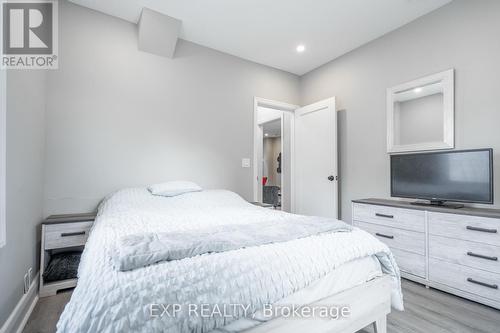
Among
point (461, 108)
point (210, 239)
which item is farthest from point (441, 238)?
point (210, 239)

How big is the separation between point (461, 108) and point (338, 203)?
5.62 ft

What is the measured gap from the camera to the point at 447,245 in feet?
6.42

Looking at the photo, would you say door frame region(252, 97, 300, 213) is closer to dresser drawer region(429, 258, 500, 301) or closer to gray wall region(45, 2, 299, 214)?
gray wall region(45, 2, 299, 214)

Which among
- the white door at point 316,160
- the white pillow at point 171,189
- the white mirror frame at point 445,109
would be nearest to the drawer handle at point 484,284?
the white mirror frame at point 445,109

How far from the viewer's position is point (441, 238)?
1.99 m

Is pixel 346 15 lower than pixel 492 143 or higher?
higher

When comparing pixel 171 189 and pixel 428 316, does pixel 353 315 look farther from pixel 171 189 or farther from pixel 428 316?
pixel 171 189

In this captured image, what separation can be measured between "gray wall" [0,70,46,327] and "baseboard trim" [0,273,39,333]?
44 mm

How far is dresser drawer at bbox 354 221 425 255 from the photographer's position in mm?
2136

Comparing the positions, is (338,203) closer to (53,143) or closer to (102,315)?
(102,315)

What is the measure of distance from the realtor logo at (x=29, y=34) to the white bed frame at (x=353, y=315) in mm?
2028

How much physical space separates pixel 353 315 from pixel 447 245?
138cm

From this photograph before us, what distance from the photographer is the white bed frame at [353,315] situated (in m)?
0.96

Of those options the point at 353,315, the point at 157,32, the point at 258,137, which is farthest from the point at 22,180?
the point at 258,137
